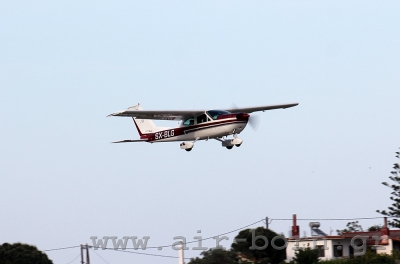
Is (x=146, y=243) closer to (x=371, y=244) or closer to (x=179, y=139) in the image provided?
(x=179, y=139)

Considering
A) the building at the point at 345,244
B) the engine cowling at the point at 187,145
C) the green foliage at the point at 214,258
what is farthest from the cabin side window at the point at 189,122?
the building at the point at 345,244

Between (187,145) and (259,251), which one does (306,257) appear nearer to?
(259,251)

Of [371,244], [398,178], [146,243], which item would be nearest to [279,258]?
[371,244]

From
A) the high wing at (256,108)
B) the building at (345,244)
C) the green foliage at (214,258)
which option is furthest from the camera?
the building at (345,244)

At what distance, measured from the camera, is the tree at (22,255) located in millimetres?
57312

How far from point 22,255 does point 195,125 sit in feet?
85.3

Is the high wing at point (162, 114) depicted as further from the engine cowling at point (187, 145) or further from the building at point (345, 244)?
the building at point (345, 244)

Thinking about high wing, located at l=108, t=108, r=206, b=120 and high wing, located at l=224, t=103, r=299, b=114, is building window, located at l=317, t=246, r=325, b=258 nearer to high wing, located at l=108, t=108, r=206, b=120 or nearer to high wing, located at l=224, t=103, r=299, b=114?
high wing, located at l=224, t=103, r=299, b=114

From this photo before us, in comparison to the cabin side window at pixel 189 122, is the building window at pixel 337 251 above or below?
below

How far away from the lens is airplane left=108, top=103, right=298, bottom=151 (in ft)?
116

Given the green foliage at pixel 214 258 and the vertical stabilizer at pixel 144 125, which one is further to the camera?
the green foliage at pixel 214 258

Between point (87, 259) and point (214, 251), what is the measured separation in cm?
916

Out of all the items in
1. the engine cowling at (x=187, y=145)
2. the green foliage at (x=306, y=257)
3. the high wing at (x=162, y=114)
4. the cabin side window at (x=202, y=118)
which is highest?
the high wing at (x=162, y=114)

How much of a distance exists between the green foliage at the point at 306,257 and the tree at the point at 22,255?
70.1 ft
